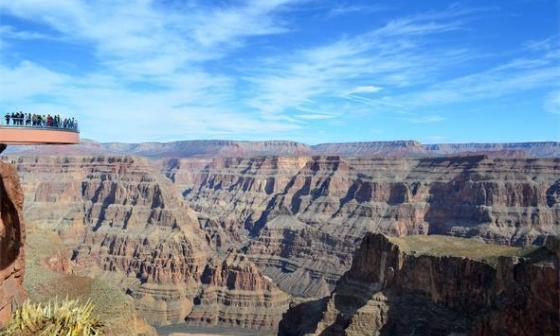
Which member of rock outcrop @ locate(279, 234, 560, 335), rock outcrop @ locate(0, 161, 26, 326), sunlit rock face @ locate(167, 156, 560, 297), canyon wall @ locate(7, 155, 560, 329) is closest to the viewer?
rock outcrop @ locate(0, 161, 26, 326)

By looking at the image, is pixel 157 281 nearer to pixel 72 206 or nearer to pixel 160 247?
pixel 160 247

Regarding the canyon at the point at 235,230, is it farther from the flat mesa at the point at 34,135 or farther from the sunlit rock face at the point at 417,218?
the flat mesa at the point at 34,135

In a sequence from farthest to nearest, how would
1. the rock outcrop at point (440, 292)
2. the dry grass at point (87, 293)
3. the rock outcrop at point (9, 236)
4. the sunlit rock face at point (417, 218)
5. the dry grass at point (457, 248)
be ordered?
1. the sunlit rock face at point (417, 218)
2. the dry grass at point (87, 293)
3. the dry grass at point (457, 248)
4. the rock outcrop at point (440, 292)
5. the rock outcrop at point (9, 236)

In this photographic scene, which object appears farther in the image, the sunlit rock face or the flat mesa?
the sunlit rock face

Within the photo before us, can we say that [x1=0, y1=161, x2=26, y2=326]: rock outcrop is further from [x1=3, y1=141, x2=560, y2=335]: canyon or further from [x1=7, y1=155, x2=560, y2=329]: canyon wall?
[x1=7, y1=155, x2=560, y2=329]: canyon wall

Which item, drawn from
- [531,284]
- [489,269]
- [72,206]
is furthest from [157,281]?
[531,284]

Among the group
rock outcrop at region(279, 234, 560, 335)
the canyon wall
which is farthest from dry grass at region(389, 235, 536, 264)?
the canyon wall

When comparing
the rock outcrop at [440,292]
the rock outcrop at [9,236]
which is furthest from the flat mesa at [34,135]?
the rock outcrop at [440,292]
